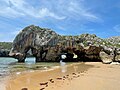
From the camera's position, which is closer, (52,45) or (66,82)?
(66,82)

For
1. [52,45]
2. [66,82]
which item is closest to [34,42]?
[52,45]

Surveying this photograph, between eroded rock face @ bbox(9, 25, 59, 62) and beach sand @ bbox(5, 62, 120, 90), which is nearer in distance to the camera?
beach sand @ bbox(5, 62, 120, 90)

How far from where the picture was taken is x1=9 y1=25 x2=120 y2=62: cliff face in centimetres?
4868

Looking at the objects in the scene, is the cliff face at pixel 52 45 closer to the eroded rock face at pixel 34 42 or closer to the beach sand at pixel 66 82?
the eroded rock face at pixel 34 42

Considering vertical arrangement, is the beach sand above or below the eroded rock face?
below

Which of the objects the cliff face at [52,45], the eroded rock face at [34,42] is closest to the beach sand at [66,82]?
the cliff face at [52,45]

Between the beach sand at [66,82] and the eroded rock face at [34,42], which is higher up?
the eroded rock face at [34,42]

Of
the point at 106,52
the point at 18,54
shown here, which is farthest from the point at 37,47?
the point at 106,52

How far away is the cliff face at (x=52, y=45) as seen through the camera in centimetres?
4868

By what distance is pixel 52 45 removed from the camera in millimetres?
50656

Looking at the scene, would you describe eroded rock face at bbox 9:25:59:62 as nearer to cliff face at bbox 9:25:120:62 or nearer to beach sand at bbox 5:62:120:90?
cliff face at bbox 9:25:120:62

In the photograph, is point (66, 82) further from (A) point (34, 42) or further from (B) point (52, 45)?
(A) point (34, 42)

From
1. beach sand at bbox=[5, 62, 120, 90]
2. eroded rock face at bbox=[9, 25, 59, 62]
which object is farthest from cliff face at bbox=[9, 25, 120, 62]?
beach sand at bbox=[5, 62, 120, 90]

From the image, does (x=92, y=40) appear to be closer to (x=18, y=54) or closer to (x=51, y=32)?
(x=51, y=32)
